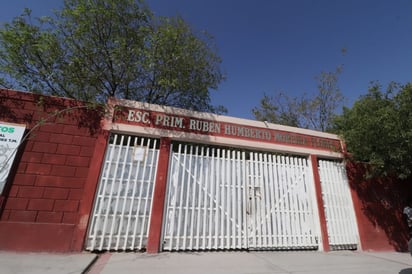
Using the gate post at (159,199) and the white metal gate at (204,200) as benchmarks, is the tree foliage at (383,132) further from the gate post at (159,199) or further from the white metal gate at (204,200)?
the gate post at (159,199)

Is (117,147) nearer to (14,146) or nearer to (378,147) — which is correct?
(14,146)

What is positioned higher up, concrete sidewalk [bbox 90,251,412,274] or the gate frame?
the gate frame

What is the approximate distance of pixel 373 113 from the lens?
6238 mm


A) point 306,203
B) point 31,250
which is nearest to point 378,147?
point 306,203

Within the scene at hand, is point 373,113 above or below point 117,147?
above

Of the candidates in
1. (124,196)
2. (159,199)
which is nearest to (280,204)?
(159,199)

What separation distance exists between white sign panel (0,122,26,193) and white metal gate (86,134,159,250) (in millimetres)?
1918

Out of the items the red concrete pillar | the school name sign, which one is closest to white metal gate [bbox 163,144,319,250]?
the red concrete pillar

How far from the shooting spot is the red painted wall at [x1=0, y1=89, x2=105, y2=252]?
4.15m

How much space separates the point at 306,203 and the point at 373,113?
3.61m

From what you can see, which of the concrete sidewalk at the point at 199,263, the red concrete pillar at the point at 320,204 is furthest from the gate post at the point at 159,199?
the red concrete pillar at the point at 320,204

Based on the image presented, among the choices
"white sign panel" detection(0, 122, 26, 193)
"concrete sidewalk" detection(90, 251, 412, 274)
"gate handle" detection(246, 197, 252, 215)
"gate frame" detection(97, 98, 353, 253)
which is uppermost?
"gate frame" detection(97, 98, 353, 253)

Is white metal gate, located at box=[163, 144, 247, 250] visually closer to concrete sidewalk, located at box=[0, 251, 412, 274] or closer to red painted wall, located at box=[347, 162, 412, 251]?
concrete sidewalk, located at box=[0, 251, 412, 274]

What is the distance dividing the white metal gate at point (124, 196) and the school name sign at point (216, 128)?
1.89ft
